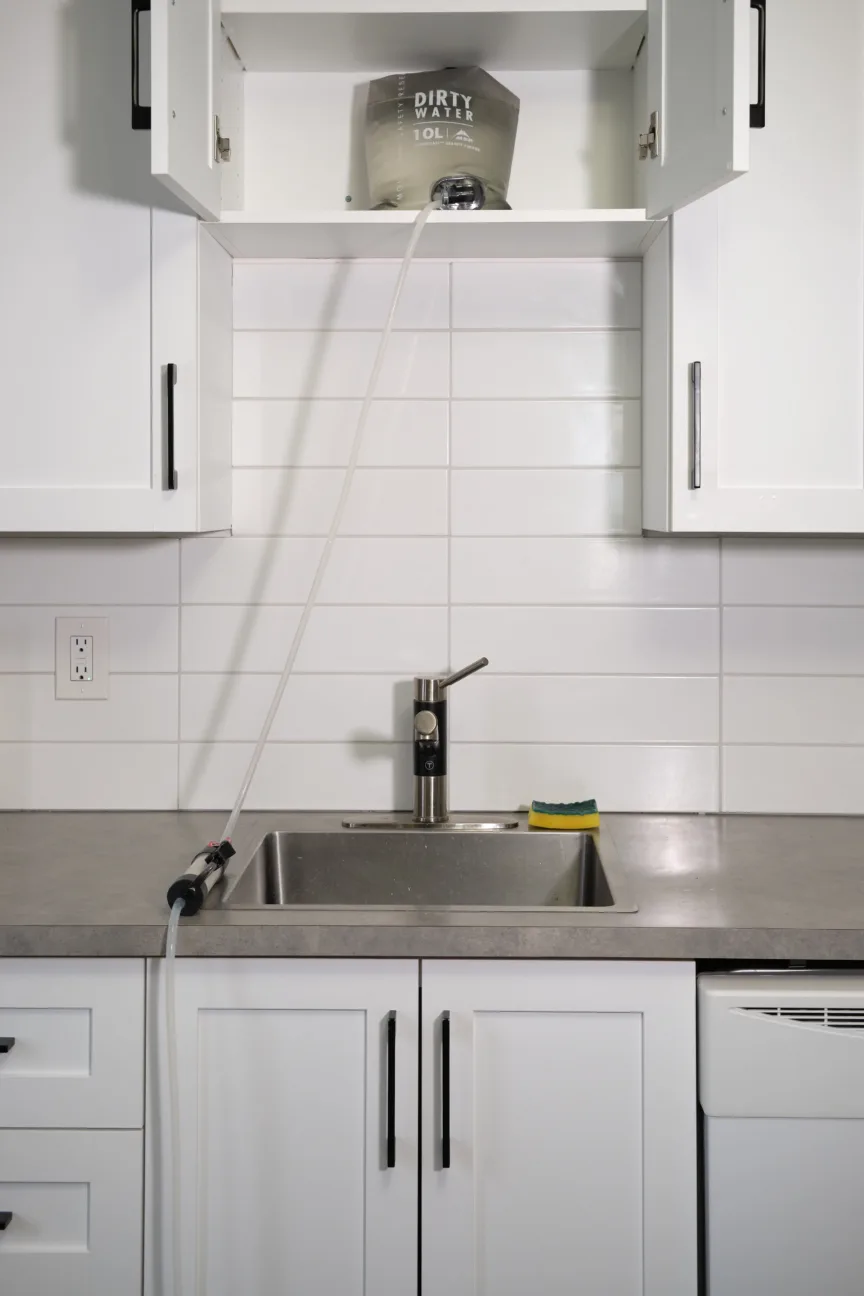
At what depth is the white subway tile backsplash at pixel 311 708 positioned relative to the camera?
1.92 m

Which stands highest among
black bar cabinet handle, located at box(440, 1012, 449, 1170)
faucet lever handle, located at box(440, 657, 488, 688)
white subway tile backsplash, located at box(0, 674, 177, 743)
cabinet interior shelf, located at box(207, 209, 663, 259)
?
cabinet interior shelf, located at box(207, 209, 663, 259)

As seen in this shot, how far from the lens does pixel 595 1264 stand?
1.37 meters

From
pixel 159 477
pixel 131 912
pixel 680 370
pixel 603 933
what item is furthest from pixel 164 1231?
pixel 680 370

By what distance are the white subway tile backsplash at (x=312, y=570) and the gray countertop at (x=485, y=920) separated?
462 millimetres

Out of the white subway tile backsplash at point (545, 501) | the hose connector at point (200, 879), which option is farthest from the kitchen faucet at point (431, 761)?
the hose connector at point (200, 879)

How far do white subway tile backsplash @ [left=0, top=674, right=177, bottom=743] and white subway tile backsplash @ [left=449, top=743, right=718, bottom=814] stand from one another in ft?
1.62

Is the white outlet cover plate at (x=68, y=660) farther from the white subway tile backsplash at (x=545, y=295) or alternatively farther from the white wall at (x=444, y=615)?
the white subway tile backsplash at (x=545, y=295)

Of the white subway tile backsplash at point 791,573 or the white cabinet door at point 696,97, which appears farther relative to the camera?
the white subway tile backsplash at point 791,573

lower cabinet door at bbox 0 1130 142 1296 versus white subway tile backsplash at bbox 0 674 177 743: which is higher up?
white subway tile backsplash at bbox 0 674 177 743

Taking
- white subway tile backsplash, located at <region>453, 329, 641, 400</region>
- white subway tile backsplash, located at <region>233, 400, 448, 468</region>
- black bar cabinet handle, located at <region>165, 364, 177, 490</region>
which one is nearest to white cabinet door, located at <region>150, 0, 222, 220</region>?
black bar cabinet handle, located at <region>165, 364, 177, 490</region>

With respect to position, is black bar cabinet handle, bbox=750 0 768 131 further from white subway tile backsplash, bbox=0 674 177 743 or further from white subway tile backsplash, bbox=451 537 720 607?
white subway tile backsplash, bbox=0 674 177 743

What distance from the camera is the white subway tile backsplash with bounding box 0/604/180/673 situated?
1919mm

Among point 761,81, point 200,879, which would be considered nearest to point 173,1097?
point 200,879

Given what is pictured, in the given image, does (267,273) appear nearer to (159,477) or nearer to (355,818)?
(159,477)
